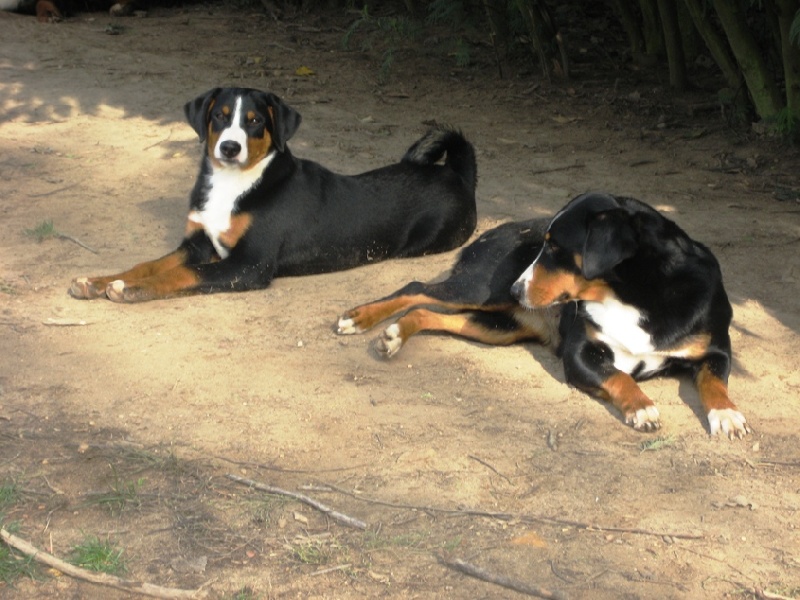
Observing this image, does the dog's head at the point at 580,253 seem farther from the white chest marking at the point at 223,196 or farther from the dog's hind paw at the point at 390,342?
the white chest marking at the point at 223,196

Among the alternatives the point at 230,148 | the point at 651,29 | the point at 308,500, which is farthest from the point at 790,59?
the point at 308,500

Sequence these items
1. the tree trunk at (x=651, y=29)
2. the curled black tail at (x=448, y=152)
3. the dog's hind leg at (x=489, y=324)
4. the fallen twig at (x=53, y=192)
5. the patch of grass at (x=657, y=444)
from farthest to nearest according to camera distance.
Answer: the tree trunk at (x=651, y=29) < the fallen twig at (x=53, y=192) < the curled black tail at (x=448, y=152) < the dog's hind leg at (x=489, y=324) < the patch of grass at (x=657, y=444)

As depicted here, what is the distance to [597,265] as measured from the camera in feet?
14.8

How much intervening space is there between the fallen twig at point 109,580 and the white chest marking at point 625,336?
2222 millimetres

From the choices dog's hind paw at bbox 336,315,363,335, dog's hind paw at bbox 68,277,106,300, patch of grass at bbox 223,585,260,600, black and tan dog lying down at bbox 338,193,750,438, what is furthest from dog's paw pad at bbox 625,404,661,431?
dog's hind paw at bbox 68,277,106,300

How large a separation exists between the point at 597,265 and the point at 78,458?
215 centimetres

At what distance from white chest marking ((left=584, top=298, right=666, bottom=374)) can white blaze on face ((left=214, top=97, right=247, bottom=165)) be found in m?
2.14

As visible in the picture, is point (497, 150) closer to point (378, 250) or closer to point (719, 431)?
point (378, 250)

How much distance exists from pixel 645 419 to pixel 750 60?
15.5ft

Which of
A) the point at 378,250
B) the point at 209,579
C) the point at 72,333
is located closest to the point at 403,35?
the point at 378,250

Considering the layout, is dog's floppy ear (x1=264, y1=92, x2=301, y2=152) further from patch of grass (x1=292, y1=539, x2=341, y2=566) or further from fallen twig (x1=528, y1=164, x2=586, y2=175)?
patch of grass (x1=292, y1=539, x2=341, y2=566)

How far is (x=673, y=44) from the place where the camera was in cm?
952

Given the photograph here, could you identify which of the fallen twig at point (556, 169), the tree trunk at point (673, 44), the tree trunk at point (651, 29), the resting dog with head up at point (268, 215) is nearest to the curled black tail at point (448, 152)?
the resting dog with head up at point (268, 215)

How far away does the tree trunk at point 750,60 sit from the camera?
Result: 26.6 ft
